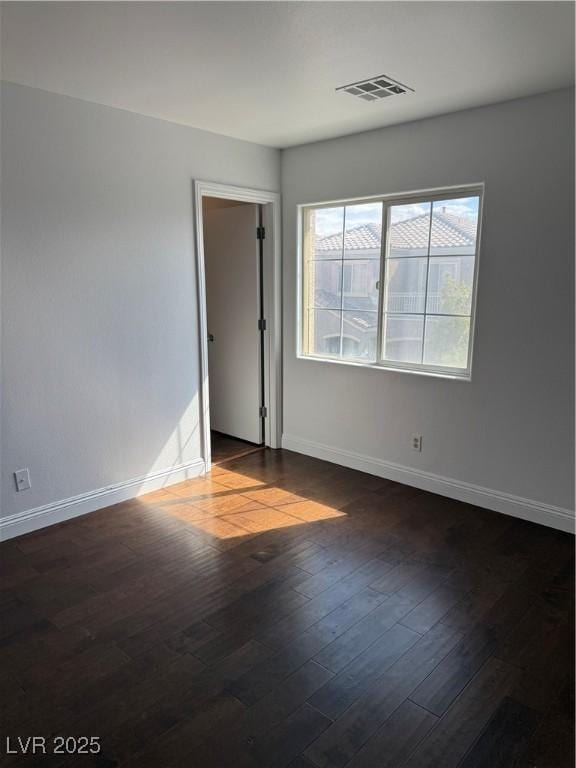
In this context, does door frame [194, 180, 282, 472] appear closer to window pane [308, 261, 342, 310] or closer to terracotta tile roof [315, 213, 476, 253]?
window pane [308, 261, 342, 310]

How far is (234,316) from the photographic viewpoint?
484cm

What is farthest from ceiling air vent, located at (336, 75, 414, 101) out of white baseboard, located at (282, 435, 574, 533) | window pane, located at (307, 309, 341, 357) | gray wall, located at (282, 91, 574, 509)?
white baseboard, located at (282, 435, 574, 533)

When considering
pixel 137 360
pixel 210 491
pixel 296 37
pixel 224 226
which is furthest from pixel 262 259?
pixel 296 37

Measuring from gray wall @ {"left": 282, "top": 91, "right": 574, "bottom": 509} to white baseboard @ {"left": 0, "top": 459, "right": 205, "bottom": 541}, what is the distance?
153cm

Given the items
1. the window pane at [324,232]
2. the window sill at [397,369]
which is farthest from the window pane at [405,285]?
the window pane at [324,232]

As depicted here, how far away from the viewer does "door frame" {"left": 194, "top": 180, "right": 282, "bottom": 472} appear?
3881 mm

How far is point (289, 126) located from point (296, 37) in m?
1.41

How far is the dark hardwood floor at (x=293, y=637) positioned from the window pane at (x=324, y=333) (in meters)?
1.42

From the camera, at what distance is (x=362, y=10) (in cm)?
200

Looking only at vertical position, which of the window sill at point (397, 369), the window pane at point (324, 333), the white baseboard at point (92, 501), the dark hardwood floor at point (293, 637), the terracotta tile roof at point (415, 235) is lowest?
the dark hardwood floor at point (293, 637)

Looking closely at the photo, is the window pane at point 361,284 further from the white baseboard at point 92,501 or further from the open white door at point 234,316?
the white baseboard at point 92,501

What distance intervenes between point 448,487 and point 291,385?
164 centimetres

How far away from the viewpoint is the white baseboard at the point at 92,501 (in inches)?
123

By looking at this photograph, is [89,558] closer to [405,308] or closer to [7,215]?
[7,215]
